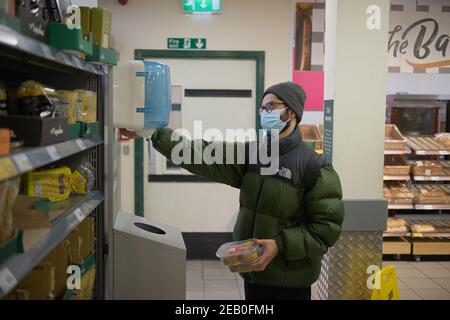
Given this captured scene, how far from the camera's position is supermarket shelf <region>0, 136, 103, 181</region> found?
1280mm

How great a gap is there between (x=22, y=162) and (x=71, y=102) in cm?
78

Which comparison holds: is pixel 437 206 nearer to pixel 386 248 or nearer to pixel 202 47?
pixel 386 248

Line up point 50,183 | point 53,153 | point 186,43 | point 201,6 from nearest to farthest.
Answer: point 53,153 < point 50,183 < point 201,6 < point 186,43

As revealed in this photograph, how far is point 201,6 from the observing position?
225 inches

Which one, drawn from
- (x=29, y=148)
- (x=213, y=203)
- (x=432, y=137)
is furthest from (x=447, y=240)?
(x=29, y=148)

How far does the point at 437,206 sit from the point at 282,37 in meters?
2.89

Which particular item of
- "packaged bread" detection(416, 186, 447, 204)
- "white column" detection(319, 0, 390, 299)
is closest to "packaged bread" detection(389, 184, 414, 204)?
"packaged bread" detection(416, 186, 447, 204)

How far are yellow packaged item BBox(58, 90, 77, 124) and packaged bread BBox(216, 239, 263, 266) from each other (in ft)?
3.07

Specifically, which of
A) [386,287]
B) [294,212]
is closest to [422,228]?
[386,287]

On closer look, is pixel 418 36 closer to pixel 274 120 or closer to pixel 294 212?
pixel 274 120

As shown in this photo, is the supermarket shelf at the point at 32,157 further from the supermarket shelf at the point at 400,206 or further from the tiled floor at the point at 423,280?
the supermarket shelf at the point at 400,206

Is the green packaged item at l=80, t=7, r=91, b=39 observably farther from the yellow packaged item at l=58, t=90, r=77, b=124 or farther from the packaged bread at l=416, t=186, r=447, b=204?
the packaged bread at l=416, t=186, r=447, b=204

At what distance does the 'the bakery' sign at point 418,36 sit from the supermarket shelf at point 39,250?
19.6 feet

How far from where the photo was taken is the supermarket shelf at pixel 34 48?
4.25ft
